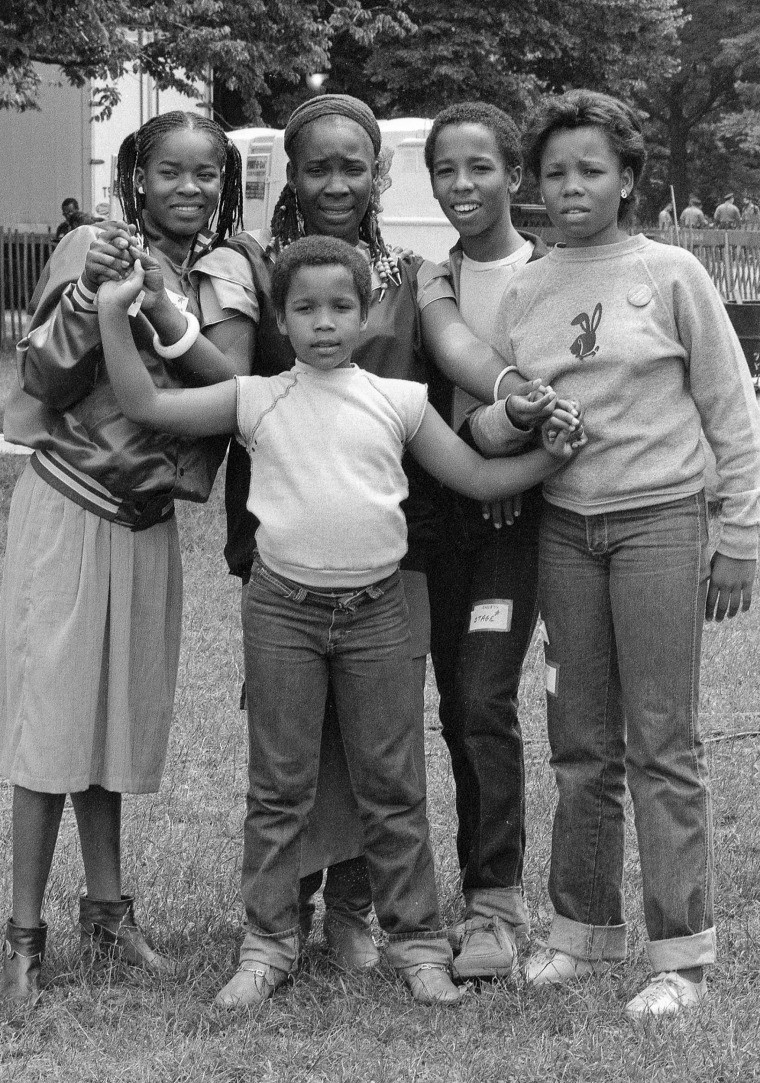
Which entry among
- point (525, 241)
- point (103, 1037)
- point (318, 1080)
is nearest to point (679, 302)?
point (525, 241)

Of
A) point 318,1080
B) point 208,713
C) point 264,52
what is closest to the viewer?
point 318,1080

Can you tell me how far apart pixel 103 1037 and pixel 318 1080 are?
488 millimetres

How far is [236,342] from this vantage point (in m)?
3.11

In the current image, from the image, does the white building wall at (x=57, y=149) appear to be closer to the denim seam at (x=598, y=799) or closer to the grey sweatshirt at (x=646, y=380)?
the grey sweatshirt at (x=646, y=380)

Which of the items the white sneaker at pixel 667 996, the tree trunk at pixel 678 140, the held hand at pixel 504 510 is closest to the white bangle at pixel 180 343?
the held hand at pixel 504 510

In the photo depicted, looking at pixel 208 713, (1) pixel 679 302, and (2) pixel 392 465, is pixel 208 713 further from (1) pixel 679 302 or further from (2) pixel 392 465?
(1) pixel 679 302

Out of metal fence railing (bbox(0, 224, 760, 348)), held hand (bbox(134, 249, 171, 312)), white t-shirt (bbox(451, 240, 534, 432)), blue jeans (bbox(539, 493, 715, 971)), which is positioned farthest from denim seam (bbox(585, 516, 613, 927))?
metal fence railing (bbox(0, 224, 760, 348))

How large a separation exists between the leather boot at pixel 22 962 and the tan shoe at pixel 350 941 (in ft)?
2.23

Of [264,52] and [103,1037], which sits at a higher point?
[264,52]

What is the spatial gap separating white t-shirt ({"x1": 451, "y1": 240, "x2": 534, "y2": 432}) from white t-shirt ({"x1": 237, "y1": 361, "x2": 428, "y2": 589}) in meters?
0.29

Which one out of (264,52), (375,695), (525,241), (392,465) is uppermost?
(264,52)

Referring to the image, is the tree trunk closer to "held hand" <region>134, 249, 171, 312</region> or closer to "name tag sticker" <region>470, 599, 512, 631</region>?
"name tag sticker" <region>470, 599, 512, 631</region>

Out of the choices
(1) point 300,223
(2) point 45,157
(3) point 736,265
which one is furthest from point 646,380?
(2) point 45,157

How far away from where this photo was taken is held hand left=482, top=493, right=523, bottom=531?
3.20m
